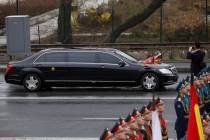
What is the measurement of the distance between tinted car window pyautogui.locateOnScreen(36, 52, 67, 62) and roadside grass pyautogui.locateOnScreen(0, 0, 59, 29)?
20.8m

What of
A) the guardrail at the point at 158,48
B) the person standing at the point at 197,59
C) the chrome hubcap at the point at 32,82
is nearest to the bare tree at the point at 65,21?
the guardrail at the point at 158,48

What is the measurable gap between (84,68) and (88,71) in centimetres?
18

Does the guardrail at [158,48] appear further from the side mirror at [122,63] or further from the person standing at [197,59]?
the person standing at [197,59]

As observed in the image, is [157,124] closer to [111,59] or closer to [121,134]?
[121,134]

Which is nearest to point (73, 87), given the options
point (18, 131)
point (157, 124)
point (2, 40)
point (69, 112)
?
point (69, 112)

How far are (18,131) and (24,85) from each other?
7525 millimetres

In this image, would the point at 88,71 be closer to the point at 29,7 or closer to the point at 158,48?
the point at 158,48

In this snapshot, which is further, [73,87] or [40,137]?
[73,87]

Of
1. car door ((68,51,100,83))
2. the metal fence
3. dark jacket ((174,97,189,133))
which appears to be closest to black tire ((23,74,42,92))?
car door ((68,51,100,83))

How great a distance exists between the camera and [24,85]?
22.1m

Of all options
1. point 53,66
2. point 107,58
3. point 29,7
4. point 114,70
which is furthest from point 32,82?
point 29,7

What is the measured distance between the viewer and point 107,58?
21719 mm

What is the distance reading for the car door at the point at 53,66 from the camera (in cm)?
2175

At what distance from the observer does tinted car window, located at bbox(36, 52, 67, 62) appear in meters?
21.9
